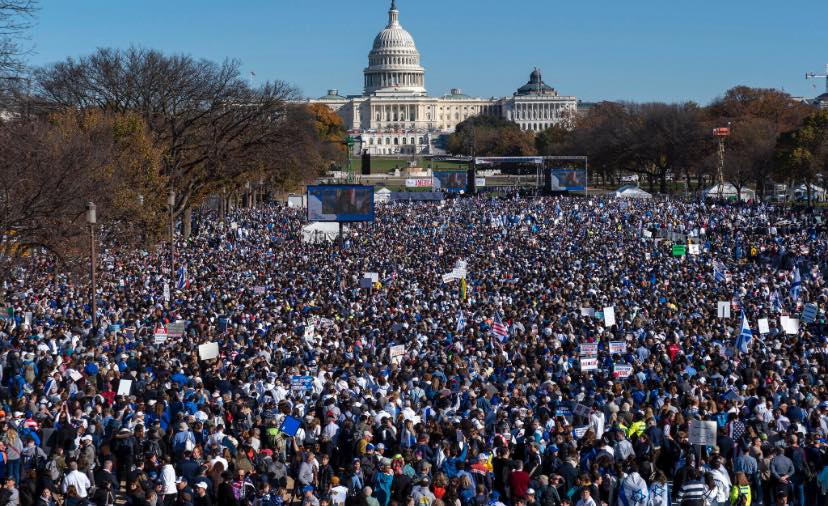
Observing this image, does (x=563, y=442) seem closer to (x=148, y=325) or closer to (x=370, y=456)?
(x=370, y=456)

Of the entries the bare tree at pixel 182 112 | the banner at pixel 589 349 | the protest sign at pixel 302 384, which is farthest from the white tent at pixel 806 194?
the protest sign at pixel 302 384

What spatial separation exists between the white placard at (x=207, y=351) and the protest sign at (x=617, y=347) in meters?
6.64

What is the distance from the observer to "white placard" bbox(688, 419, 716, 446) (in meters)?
12.7

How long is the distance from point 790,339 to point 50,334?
542 inches

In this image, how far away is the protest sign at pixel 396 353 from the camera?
19.6m

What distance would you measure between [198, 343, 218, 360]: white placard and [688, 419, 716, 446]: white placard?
9152 millimetres

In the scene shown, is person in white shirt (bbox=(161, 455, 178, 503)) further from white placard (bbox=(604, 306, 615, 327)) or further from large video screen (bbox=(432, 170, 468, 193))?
large video screen (bbox=(432, 170, 468, 193))

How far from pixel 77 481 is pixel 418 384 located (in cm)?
590

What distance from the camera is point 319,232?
150 ft

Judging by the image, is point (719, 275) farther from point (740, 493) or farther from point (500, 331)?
point (740, 493)

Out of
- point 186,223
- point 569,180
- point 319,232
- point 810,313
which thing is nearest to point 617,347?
point 810,313

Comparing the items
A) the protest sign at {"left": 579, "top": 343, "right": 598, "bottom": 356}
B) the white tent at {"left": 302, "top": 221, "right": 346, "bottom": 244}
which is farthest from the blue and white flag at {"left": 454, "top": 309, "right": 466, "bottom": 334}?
the white tent at {"left": 302, "top": 221, "right": 346, "bottom": 244}

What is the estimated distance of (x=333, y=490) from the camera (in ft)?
38.5

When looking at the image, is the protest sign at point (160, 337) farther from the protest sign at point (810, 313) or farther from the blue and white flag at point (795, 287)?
the blue and white flag at point (795, 287)
